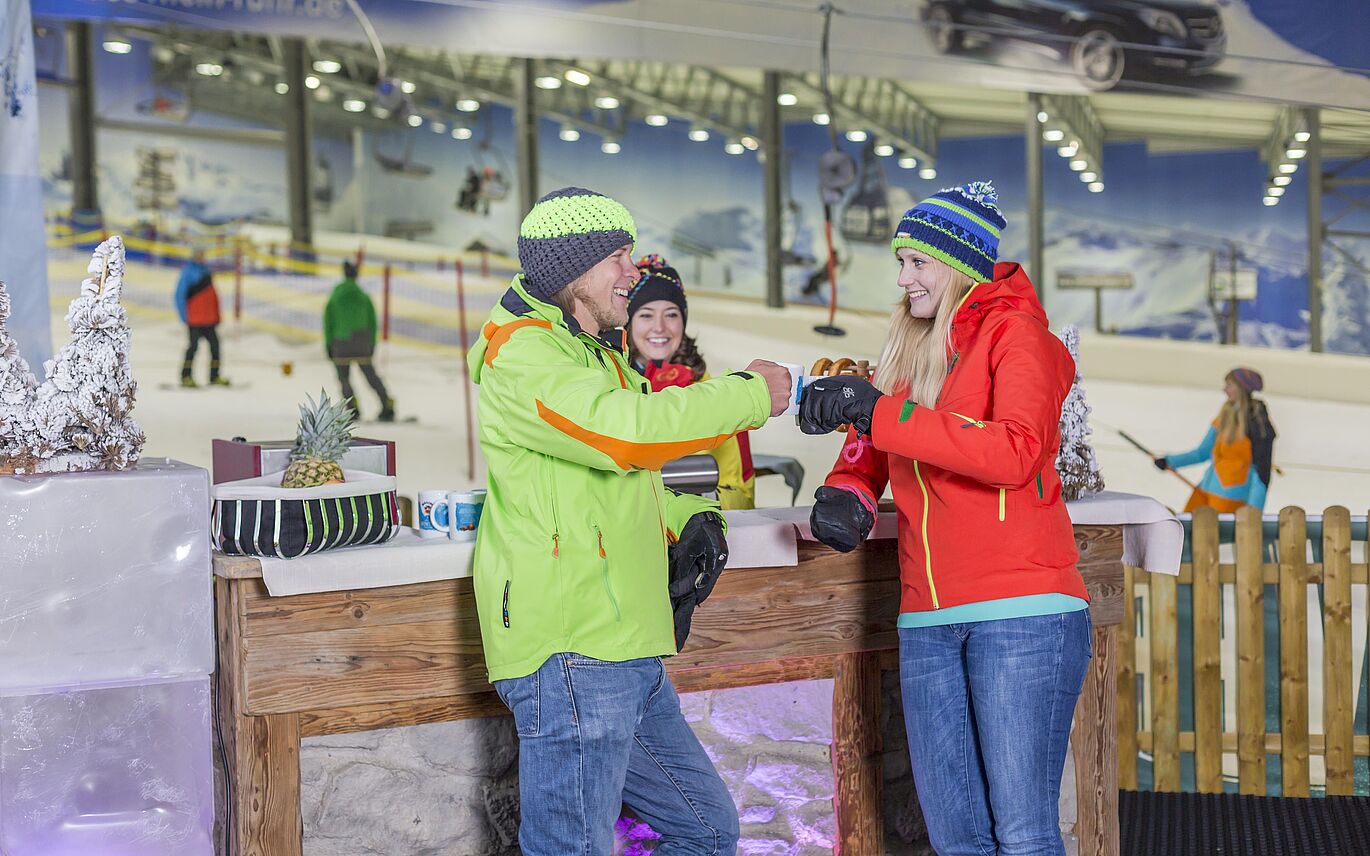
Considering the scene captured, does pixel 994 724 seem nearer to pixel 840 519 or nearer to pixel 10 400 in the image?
pixel 840 519

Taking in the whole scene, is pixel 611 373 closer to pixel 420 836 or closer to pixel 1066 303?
pixel 420 836

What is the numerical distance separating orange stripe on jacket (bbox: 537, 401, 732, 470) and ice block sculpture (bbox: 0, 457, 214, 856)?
0.74m

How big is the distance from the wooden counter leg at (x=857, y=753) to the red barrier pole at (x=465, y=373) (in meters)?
6.12

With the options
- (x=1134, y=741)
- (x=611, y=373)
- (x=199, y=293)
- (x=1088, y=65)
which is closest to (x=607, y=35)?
(x=1088, y=65)

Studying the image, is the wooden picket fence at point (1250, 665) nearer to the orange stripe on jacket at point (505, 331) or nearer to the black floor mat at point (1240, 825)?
the black floor mat at point (1240, 825)

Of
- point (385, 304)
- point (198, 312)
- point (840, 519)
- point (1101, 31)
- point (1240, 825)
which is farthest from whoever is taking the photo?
point (385, 304)

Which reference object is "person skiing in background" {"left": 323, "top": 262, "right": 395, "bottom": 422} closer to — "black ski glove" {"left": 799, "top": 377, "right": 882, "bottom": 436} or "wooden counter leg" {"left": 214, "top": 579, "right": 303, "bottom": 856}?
"wooden counter leg" {"left": 214, "top": 579, "right": 303, "bottom": 856}

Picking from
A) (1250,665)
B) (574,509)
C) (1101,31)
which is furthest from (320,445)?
(1101,31)

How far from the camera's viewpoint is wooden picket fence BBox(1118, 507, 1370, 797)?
4887 mm

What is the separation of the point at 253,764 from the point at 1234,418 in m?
6.50

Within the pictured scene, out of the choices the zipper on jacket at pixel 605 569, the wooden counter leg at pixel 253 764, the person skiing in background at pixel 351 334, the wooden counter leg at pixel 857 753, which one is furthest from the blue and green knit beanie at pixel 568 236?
the person skiing in background at pixel 351 334

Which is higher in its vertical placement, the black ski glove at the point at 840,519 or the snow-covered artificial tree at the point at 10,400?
the snow-covered artificial tree at the point at 10,400

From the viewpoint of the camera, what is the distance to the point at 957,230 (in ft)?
8.20

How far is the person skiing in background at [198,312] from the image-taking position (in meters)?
9.21
